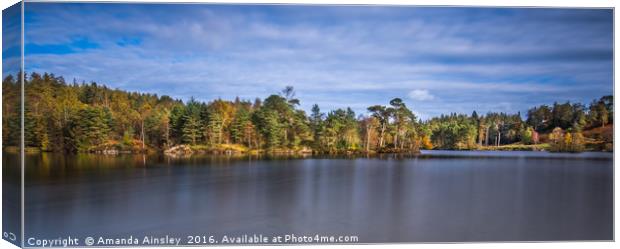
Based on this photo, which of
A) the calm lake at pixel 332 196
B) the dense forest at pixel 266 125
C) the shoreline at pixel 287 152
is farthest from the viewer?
the shoreline at pixel 287 152

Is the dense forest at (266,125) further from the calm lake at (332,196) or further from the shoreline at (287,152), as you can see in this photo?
the calm lake at (332,196)

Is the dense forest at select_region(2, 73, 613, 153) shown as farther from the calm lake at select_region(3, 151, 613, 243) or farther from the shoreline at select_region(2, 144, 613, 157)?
the calm lake at select_region(3, 151, 613, 243)

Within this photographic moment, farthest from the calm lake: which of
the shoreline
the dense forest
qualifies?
the dense forest

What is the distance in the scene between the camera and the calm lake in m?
6.26

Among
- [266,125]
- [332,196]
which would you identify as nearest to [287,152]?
[266,125]

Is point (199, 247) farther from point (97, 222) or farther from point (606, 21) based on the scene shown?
point (606, 21)

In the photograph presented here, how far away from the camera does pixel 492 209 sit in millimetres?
6793

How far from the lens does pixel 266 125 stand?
7.75 meters

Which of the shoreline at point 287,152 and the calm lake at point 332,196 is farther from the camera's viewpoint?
the shoreline at point 287,152

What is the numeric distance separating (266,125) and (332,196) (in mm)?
1650

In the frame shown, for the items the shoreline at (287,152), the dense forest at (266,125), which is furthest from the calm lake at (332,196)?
the dense forest at (266,125)

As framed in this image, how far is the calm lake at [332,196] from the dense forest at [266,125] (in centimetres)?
26

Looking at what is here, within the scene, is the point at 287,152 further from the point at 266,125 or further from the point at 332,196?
the point at 332,196

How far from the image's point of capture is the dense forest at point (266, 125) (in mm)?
6914
